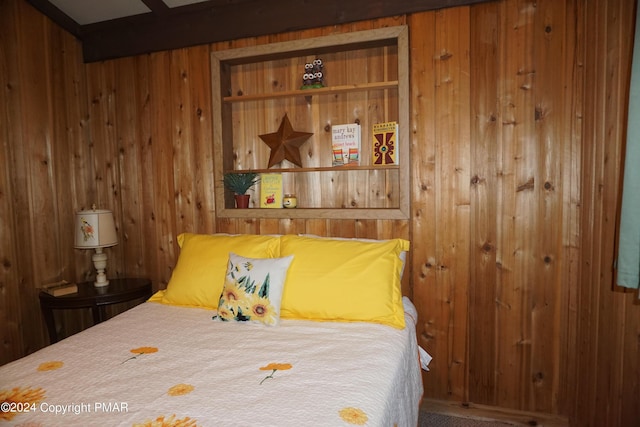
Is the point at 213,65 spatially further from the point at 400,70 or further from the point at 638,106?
the point at 638,106

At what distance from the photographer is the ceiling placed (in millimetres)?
2193

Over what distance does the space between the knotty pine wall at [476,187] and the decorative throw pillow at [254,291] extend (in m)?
0.60

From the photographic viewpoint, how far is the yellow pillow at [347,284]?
1.75 m

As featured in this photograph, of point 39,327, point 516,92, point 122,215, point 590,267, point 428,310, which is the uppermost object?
point 516,92

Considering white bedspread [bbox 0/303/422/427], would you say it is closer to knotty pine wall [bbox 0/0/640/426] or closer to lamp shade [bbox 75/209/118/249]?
knotty pine wall [bbox 0/0/640/426]

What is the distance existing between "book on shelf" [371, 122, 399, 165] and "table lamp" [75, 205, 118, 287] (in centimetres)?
174

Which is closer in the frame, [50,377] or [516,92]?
[50,377]

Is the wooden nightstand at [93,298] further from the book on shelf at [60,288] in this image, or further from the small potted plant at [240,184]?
the small potted plant at [240,184]

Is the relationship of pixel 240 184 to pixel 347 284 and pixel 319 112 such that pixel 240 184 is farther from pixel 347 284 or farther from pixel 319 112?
pixel 347 284

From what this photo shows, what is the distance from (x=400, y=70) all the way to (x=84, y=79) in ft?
7.26

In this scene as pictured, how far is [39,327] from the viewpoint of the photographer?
254 centimetres

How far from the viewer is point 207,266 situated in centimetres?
206

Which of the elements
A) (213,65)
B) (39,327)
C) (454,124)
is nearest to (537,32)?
(454,124)

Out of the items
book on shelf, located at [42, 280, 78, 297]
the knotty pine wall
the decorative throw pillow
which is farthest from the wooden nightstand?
the decorative throw pillow
